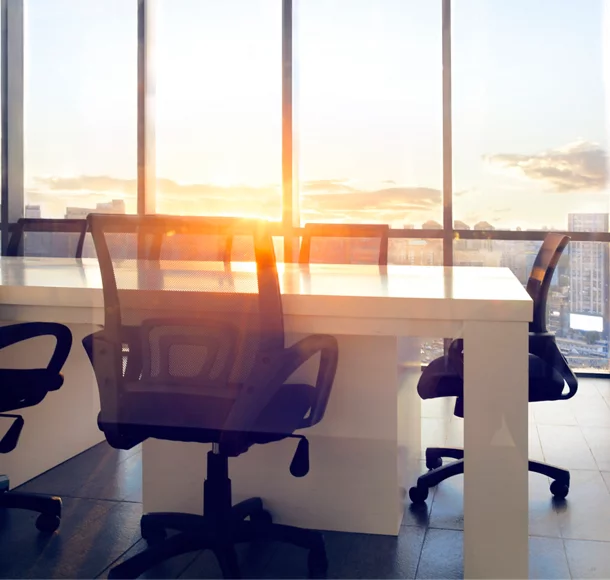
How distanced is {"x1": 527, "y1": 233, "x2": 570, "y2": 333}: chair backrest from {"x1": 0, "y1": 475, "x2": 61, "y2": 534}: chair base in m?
1.68

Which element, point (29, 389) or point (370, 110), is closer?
point (29, 389)

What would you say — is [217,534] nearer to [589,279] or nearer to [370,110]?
[589,279]

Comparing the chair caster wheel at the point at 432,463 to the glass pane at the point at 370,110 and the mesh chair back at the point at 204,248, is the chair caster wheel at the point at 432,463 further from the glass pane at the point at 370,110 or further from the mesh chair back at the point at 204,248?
the glass pane at the point at 370,110

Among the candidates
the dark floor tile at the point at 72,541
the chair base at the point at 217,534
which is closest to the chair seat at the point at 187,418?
the chair base at the point at 217,534

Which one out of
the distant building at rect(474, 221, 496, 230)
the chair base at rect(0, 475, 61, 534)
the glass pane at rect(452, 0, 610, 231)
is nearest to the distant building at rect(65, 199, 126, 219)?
the glass pane at rect(452, 0, 610, 231)

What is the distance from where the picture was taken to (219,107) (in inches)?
215

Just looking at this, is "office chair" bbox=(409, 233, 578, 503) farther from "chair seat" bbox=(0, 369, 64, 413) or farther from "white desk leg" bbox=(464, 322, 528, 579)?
"chair seat" bbox=(0, 369, 64, 413)

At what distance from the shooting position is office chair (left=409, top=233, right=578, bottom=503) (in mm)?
2496

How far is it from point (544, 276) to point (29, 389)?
5.97 ft

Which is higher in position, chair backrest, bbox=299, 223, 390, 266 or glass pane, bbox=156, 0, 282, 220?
glass pane, bbox=156, 0, 282, 220

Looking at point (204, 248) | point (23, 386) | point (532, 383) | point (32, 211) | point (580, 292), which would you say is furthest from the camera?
point (32, 211)

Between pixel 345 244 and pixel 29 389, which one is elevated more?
pixel 345 244

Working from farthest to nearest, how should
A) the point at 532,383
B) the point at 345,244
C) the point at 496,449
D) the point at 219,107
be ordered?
1. the point at 219,107
2. the point at 345,244
3. the point at 532,383
4. the point at 496,449

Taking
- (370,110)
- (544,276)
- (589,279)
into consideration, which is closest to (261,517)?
(544,276)
